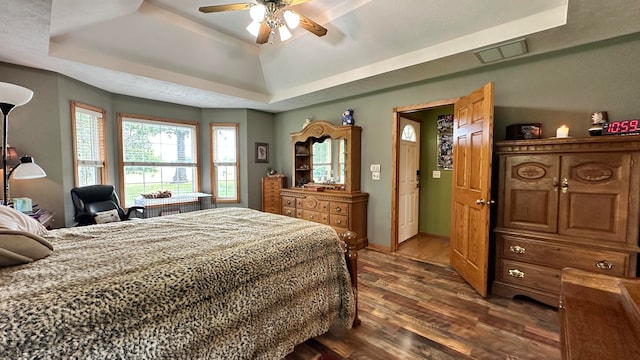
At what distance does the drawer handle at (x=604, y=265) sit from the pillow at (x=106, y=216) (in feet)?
16.4

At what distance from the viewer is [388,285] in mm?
2805

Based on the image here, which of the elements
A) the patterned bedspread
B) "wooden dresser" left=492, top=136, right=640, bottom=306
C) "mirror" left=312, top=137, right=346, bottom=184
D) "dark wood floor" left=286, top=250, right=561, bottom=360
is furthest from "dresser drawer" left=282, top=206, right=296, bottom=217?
"wooden dresser" left=492, top=136, right=640, bottom=306

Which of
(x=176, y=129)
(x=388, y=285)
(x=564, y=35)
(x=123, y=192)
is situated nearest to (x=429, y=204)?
(x=388, y=285)

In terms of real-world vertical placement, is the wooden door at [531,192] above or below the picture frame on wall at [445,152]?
below

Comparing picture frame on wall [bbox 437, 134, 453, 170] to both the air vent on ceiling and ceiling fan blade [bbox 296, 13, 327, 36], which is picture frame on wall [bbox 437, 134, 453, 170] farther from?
ceiling fan blade [bbox 296, 13, 327, 36]

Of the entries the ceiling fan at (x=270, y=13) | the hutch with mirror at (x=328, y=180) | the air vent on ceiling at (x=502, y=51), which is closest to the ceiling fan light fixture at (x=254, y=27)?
the ceiling fan at (x=270, y=13)

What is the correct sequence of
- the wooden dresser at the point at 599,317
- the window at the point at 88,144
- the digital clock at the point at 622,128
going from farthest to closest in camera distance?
the window at the point at 88,144, the digital clock at the point at 622,128, the wooden dresser at the point at 599,317

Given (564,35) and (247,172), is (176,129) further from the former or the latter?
(564,35)

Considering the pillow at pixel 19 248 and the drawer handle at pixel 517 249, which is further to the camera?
the drawer handle at pixel 517 249

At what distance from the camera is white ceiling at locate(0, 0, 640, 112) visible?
85.0 inches

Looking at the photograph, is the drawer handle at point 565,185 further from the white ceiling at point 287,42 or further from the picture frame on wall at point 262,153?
the picture frame on wall at point 262,153

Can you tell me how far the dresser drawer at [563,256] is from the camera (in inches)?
80.2

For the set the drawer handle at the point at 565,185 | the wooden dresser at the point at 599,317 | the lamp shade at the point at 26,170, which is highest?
the lamp shade at the point at 26,170

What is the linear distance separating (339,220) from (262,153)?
2319mm
